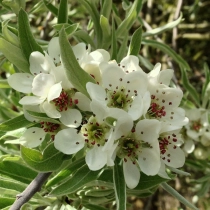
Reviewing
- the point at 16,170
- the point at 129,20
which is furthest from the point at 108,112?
the point at 129,20

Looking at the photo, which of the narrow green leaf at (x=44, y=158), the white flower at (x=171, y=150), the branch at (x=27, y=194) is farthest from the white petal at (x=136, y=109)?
the branch at (x=27, y=194)

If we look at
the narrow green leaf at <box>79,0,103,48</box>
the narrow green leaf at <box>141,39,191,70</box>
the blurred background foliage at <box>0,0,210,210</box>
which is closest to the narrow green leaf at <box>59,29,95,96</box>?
the narrow green leaf at <box>79,0,103,48</box>

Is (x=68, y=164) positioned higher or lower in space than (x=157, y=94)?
lower

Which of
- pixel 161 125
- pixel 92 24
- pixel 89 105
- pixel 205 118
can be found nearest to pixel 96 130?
pixel 89 105

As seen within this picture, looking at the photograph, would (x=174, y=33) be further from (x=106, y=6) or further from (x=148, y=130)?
(x=148, y=130)

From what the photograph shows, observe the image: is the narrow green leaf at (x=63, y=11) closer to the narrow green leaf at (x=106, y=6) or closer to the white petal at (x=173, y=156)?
the narrow green leaf at (x=106, y=6)

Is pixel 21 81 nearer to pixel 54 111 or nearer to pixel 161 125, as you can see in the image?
pixel 54 111

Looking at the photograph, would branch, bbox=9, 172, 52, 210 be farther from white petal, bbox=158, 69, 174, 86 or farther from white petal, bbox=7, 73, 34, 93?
white petal, bbox=158, 69, 174, 86
